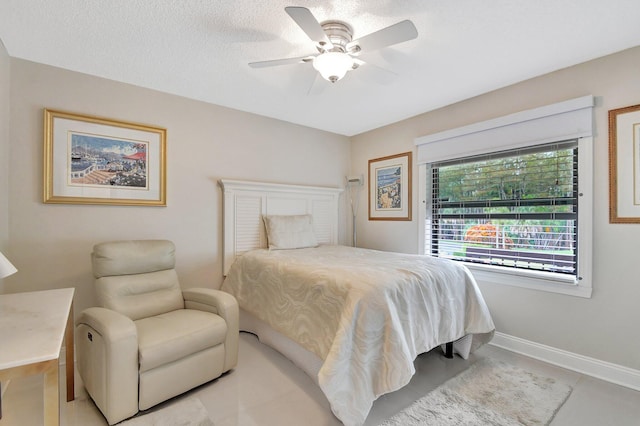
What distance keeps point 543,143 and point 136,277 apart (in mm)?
3524

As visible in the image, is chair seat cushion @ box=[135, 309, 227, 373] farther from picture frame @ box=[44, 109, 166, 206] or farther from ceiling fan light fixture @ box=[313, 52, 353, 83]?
ceiling fan light fixture @ box=[313, 52, 353, 83]

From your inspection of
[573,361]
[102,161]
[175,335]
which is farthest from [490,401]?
[102,161]

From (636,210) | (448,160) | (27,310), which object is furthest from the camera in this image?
(448,160)

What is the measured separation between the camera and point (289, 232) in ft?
11.0

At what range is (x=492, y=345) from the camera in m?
2.72

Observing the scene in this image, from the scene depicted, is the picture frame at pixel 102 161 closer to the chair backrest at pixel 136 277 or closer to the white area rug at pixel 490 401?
the chair backrest at pixel 136 277

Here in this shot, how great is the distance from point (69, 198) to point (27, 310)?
4.44 ft

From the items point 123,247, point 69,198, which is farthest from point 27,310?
point 69,198

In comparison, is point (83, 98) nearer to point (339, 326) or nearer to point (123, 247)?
point (123, 247)

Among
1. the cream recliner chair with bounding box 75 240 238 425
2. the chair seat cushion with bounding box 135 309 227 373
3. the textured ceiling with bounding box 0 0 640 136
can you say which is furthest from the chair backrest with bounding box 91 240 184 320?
the textured ceiling with bounding box 0 0 640 136

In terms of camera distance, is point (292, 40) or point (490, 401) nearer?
point (490, 401)

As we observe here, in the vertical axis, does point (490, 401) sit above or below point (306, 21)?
below

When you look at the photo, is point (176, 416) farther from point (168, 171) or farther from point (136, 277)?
point (168, 171)

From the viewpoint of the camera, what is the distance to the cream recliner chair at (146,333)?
5.34ft
